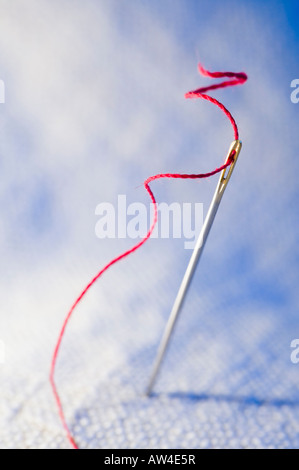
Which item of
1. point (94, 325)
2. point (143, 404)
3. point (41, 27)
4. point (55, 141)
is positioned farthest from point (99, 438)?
point (41, 27)

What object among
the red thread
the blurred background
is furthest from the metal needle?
the blurred background

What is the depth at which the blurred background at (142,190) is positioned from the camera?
693 mm

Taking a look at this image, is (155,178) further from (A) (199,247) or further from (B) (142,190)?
(B) (142,190)

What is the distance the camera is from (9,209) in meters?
0.83

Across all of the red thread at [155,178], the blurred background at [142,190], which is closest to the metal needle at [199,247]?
the red thread at [155,178]

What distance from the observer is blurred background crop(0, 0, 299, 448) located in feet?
2.27

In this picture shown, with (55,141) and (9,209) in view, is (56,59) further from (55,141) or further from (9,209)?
(9,209)

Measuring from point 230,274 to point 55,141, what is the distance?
0.41m

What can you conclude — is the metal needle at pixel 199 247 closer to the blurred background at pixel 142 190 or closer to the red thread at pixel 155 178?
the red thread at pixel 155 178

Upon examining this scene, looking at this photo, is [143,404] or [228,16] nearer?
[143,404]

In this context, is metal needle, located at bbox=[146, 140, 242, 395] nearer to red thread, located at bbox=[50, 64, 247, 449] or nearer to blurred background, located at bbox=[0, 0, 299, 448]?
red thread, located at bbox=[50, 64, 247, 449]

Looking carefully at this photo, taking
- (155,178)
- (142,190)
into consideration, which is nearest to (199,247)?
(155,178)

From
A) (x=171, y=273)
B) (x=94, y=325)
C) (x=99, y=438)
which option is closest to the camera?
(x=99, y=438)

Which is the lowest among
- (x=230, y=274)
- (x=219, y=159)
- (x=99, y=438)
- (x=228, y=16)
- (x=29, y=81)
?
(x=99, y=438)
